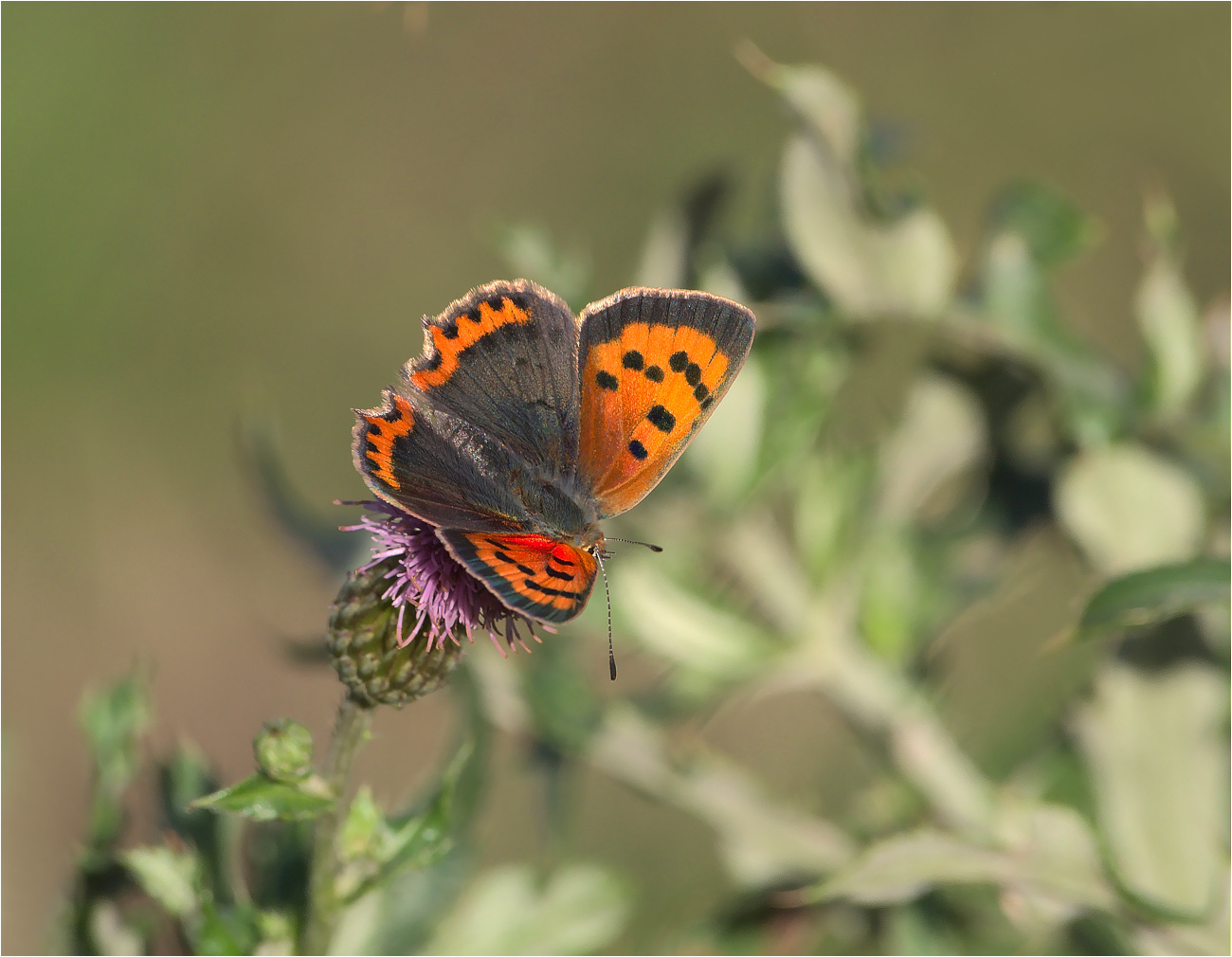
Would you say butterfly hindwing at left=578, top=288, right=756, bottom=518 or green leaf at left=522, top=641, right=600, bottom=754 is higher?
butterfly hindwing at left=578, top=288, right=756, bottom=518

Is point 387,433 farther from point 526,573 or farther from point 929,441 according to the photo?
point 929,441

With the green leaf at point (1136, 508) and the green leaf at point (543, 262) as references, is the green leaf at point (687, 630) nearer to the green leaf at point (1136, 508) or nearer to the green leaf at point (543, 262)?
the green leaf at point (543, 262)

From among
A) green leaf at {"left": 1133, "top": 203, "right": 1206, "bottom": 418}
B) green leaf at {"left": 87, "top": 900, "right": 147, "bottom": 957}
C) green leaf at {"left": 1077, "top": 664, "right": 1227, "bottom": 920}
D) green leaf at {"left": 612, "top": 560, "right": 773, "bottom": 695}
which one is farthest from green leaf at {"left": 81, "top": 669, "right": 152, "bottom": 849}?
green leaf at {"left": 1133, "top": 203, "right": 1206, "bottom": 418}

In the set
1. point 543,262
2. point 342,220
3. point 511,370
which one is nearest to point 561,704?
point 511,370

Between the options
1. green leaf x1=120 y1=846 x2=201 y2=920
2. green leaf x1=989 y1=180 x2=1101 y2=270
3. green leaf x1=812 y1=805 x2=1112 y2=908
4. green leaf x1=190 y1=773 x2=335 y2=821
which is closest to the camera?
green leaf x1=190 y1=773 x2=335 y2=821

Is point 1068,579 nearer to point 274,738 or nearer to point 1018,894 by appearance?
point 1018,894

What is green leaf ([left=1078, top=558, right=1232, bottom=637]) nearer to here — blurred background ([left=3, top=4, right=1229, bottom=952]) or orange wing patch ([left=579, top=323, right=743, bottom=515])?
orange wing patch ([left=579, top=323, right=743, bottom=515])
